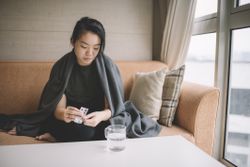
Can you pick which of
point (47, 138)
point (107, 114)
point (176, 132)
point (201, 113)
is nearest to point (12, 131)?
point (47, 138)

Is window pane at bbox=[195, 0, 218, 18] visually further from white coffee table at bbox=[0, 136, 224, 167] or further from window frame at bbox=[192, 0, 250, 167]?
white coffee table at bbox=[0, 136, 224, 167]

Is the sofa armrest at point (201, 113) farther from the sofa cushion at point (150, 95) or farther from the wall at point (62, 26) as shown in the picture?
the wall at point (62, 26)

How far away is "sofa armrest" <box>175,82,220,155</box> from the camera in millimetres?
1562

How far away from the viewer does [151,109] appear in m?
1.74

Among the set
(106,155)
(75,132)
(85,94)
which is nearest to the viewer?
(106,155)

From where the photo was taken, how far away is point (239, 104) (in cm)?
182

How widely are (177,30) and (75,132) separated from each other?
134 cm

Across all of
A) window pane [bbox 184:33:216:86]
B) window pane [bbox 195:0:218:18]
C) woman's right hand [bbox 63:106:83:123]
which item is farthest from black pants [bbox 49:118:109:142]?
window pane [bbox 195:0:218:18]

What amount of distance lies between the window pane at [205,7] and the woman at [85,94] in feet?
3.28

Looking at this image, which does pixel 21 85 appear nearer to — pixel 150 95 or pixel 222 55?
pixel 150 95

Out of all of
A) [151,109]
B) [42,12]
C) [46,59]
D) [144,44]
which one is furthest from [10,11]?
[151,109]

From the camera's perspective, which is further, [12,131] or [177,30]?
[177,30]

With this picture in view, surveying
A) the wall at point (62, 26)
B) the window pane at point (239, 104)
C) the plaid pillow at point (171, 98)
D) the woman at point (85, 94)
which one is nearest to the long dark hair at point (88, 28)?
the woman at point (85, 94)

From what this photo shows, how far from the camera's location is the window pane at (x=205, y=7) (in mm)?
1986
